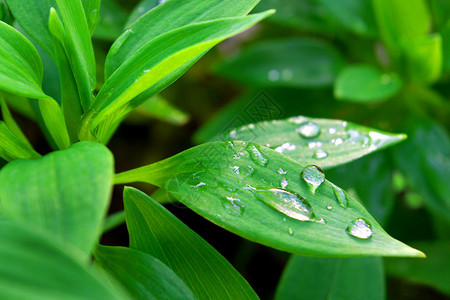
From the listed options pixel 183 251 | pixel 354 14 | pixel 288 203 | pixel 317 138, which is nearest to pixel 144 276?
pixel 183 251

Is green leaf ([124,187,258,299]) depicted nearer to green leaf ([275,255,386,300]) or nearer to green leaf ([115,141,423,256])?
green leaf ([115,141,423,256])

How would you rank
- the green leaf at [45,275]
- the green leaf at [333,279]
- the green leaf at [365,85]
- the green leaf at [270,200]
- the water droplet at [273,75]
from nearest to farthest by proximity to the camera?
1. the green leaf at [45,275]
2. the green leaf at [270,200]
3. the green leaf at [333,279]
4. the green leaf at [365,85]
5. the water droplet at [273,75]

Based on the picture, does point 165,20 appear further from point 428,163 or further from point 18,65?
point 428,163

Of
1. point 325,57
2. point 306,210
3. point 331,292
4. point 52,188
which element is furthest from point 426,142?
point 52,188

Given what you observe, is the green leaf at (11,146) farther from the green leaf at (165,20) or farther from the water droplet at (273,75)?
the water droplet at (273,75)

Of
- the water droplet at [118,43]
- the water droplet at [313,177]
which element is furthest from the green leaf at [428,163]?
the water droplet at [118,43]

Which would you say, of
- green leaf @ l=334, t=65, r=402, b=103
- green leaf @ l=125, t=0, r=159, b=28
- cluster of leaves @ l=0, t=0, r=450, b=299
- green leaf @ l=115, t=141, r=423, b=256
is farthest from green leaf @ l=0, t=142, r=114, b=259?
green leaf @ l=334, t=65, r=402, b=103

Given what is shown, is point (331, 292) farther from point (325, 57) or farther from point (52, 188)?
point (325, 57)
